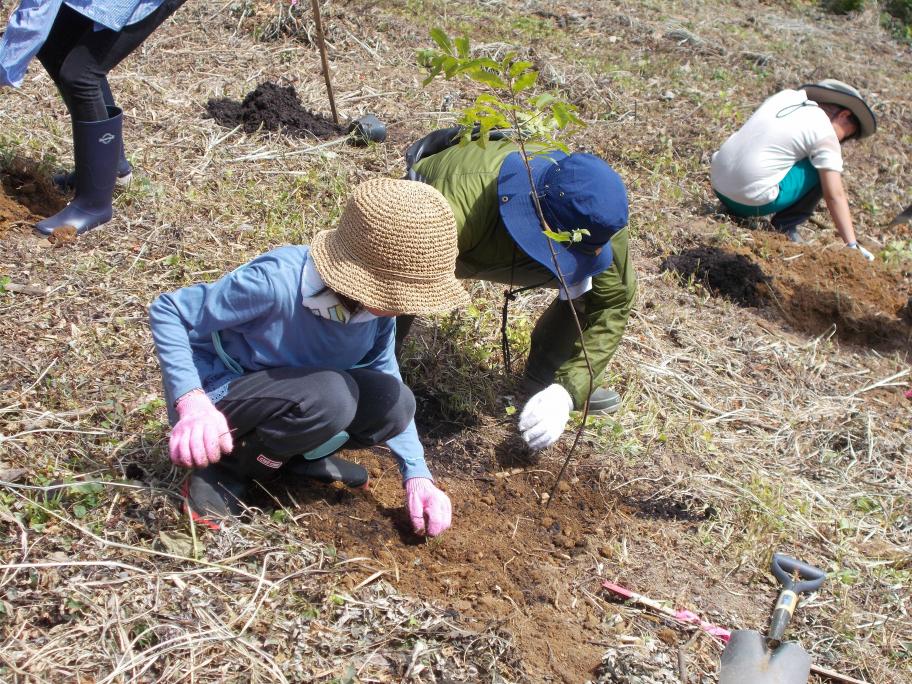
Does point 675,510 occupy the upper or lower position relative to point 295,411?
lower

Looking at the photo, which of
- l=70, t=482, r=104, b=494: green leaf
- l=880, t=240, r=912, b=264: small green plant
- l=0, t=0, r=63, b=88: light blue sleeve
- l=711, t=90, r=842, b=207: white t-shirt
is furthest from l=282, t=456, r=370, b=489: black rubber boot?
l=880, t=240, r=912, b=264: small green plant

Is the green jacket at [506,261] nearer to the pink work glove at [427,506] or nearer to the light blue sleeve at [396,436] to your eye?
the light blue sleeve at [396,436]

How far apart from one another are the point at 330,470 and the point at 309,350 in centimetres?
45

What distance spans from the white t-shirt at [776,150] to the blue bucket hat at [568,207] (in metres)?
2.56

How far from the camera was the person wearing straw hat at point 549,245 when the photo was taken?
7.99 ft

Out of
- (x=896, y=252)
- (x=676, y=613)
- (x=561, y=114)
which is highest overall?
(x=561, y=114)

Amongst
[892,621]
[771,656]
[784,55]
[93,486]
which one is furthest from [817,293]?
[784,55]

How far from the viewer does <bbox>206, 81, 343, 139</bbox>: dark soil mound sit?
4.65 metres

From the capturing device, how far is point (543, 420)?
2.59 meters

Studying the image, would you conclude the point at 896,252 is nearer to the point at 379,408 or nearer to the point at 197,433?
the point at 379,408

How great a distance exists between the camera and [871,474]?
10.7 feet

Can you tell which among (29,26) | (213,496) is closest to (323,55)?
(29,26)

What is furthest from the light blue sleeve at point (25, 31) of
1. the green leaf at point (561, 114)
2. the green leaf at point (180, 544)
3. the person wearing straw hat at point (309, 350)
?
the green leaf at point (561, 114)

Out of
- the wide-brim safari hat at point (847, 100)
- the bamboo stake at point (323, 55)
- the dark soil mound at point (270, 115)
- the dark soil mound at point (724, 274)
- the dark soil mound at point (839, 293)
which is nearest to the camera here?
the dark soil mound at point (724, 274)
